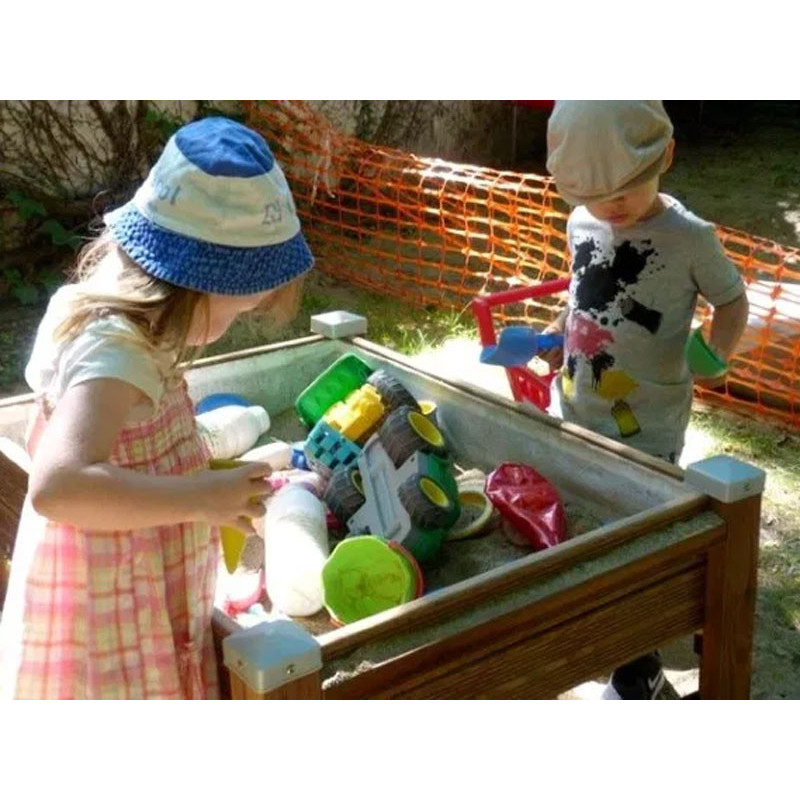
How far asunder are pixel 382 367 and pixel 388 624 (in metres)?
0.91

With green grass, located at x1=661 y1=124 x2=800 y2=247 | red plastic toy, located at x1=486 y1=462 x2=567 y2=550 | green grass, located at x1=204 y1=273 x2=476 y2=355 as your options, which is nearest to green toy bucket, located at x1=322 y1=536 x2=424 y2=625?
red plastic toy, located at x1=486 y1=462 x2=567 y2=550

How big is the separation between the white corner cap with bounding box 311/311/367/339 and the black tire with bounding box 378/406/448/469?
1.03 feet

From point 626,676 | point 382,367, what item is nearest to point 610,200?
point 382,367

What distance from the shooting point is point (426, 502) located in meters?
1.60

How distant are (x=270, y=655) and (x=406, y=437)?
2.37 ft

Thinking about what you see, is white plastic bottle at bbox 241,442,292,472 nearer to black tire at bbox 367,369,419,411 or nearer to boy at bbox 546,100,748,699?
black tire at bbox 367,369,419,411

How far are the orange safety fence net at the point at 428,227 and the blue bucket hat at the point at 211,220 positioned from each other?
79.4 inches

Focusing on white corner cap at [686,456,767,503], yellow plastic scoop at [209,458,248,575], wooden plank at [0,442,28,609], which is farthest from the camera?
wooden plank at [0,442,28,609]

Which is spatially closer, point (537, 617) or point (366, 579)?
point (537, 617)

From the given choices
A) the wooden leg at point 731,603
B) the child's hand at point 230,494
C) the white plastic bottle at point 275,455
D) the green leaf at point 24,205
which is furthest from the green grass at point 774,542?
the green leaf at point 24,205

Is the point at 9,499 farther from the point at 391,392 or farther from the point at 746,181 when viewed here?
the point at 746,181

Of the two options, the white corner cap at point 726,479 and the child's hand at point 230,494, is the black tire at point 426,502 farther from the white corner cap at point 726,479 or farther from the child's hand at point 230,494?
the child's hand at point 230,494

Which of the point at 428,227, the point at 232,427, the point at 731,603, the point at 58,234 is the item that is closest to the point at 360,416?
the point at 232,427

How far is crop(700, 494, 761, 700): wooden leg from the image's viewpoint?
4.47 feet
